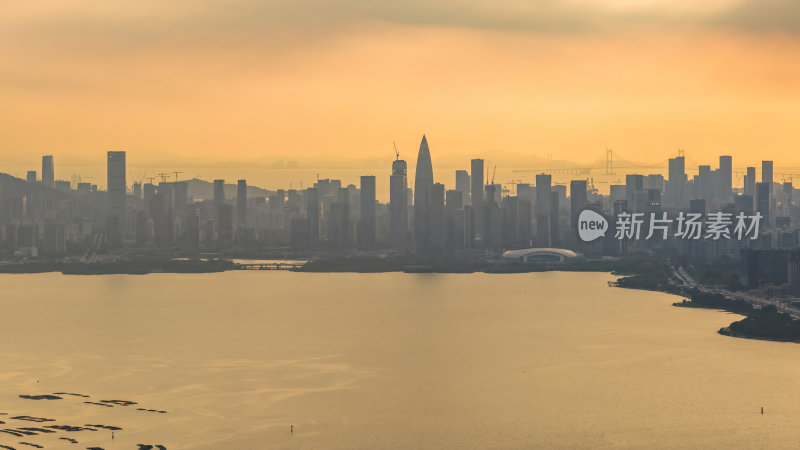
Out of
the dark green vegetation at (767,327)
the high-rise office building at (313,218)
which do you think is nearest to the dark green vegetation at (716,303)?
the dark green vegetation at (767,327)

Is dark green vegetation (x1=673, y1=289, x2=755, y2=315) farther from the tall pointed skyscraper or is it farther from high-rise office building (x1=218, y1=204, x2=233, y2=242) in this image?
high-rise office building (x1=218, y1=204, x2=233, y2=242)

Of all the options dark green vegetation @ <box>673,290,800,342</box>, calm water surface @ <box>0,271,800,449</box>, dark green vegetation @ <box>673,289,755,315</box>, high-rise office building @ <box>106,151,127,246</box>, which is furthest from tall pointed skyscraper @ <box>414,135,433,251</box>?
dark green vegetation @ <box>673,290,800,342</box>

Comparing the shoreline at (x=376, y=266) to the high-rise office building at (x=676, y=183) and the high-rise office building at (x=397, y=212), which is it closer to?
the high-rise office building at (x=397, y=212)

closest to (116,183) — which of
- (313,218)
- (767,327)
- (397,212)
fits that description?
(313,218)

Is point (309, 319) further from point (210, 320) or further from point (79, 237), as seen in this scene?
point (79, 237)

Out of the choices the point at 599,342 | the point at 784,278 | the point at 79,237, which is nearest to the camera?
the point at 599,342

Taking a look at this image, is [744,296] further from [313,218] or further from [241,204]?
[241,204]

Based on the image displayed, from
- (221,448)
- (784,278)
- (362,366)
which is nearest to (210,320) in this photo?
(362,366)
